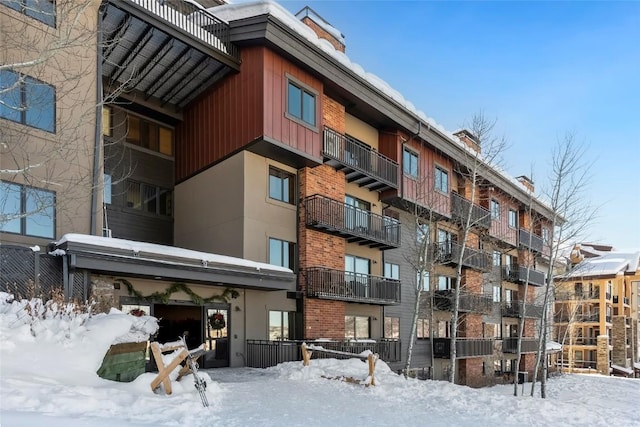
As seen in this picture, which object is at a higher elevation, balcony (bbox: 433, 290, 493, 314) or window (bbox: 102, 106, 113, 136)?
window (bbox: 102, 106, 113, 136)

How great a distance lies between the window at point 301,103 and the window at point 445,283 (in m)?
11.9

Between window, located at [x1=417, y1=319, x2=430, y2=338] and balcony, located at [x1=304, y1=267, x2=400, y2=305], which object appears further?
window, located at [x1=417, y1=319, x2=430, y2=338]

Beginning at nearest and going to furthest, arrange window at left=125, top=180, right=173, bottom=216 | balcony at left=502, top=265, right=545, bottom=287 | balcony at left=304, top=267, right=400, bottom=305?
balcony at left=304, top=267, right=400, bottom=305 → window at left=125, top=180, right=173, bottom=216 → balcony at left=502, top=265, right=545, bottom=287

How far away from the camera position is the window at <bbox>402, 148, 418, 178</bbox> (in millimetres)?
21203

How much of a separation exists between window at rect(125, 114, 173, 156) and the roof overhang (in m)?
6.51

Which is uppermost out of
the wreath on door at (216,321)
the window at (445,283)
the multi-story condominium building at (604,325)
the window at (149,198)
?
the window at (149,198)

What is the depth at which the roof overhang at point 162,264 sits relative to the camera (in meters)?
10.6

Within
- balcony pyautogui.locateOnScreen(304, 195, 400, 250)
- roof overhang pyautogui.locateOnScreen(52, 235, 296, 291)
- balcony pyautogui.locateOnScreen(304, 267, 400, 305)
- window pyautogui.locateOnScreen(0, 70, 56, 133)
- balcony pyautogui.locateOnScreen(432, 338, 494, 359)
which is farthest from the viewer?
balcony pyautogui.locateOnScreen(432, 338, 494, 359)

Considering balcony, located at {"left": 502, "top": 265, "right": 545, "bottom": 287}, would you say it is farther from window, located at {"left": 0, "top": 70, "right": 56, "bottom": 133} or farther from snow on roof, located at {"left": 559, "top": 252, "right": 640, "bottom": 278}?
window, located at {"left": 0, "top": 70, "right": 56, "bottom": 133}

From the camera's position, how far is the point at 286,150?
15.8 m

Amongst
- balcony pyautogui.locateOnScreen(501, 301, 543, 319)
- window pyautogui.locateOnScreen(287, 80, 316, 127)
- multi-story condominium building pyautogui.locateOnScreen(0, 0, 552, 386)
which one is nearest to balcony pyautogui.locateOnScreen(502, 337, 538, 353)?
balcony pyautogui.locateOnScreen(501, 301, 543, 319)

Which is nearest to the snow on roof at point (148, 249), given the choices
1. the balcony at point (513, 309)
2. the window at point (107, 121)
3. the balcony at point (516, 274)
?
the window at point (107, 121)

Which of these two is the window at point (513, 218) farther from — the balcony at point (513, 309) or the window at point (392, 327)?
the window at point (392, 327)

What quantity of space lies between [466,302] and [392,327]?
494cm
